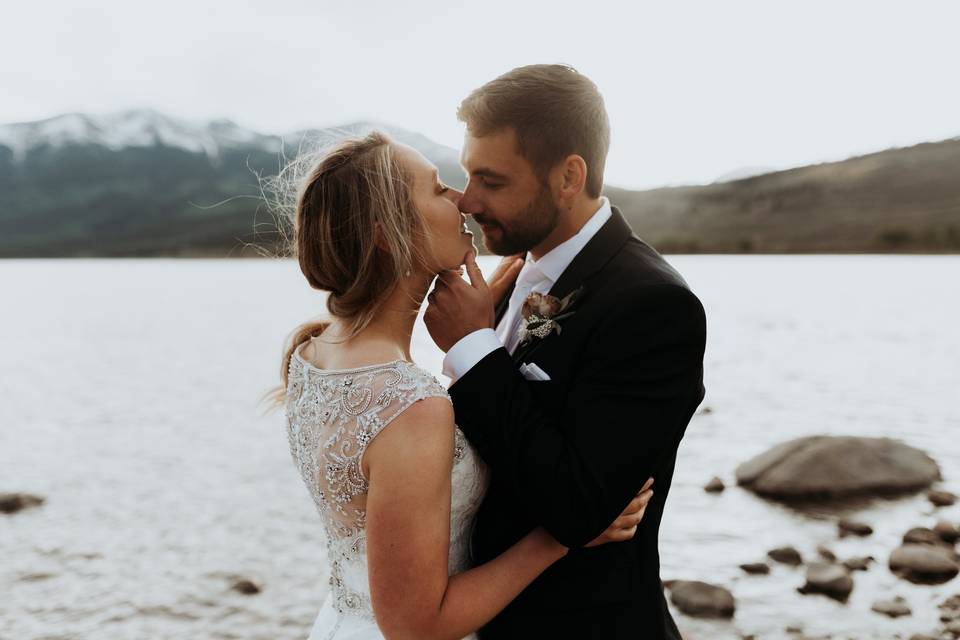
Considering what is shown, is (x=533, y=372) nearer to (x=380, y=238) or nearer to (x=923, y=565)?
(x=380, y=238)

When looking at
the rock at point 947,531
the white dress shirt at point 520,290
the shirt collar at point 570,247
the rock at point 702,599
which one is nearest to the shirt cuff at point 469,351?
the white dress shirt at point 520,290

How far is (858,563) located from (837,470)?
254 centimetres

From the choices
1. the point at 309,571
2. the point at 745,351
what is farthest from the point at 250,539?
the point at 745,351

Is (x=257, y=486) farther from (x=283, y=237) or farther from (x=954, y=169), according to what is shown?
(x=954, y=169)

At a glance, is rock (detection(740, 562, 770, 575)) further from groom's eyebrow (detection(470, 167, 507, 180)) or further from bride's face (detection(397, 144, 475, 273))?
bride's face (detection(397, 144, 475, 273))

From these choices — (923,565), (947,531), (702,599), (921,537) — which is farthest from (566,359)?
(947,531)

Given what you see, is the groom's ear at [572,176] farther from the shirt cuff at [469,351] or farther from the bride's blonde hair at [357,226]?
the shirt cuff at [469,351]

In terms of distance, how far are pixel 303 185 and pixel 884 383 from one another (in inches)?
979

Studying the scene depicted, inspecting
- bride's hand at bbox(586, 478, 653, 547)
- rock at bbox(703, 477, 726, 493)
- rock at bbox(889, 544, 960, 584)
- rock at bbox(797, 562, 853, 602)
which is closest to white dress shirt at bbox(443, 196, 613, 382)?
bride's hand at bbox(586, 478, 653, 547)

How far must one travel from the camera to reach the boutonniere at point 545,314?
2.81 m

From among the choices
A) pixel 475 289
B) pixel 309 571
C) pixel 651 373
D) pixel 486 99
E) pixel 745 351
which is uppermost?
pixel 486 99

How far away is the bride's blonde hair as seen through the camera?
2.61 meters

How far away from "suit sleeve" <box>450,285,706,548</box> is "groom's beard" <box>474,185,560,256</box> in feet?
2.18

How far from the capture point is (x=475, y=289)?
2779 mm
